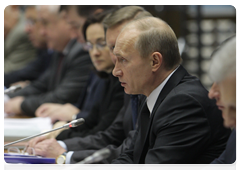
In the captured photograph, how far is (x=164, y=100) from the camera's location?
1443 mm

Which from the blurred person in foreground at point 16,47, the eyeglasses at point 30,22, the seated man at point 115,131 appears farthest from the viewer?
the blurred person in foreground at point 16,47

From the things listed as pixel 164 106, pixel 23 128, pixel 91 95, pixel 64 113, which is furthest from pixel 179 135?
pixel 64 113

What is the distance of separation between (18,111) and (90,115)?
103 cm

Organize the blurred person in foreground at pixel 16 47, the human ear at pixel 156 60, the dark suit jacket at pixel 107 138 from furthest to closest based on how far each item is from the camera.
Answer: the blurred person in foreground at pixel 16 47
the dark suit jacket at pixel 107 138
the human ear at pixel 156 60

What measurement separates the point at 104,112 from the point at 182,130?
111cm

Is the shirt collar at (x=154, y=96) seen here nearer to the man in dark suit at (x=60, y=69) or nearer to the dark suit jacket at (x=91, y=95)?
the dark suit jacket at (x=91, y=95)

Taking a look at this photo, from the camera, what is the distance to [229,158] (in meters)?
1.34

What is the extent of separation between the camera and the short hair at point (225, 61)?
3.30 feet

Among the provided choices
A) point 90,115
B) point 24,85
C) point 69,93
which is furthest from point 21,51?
point 90,115

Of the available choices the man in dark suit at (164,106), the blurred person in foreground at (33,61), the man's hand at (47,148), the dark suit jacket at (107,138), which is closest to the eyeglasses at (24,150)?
the man's hand at (47,148)

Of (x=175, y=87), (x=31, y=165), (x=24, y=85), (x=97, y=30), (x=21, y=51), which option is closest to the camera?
(x=175, y=87)

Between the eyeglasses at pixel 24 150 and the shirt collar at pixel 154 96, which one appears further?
the eyeglasses at pixel 24 150

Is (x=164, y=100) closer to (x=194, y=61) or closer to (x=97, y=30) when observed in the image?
(x=97, y=30)

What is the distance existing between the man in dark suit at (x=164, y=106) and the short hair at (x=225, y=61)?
0.33 metres
